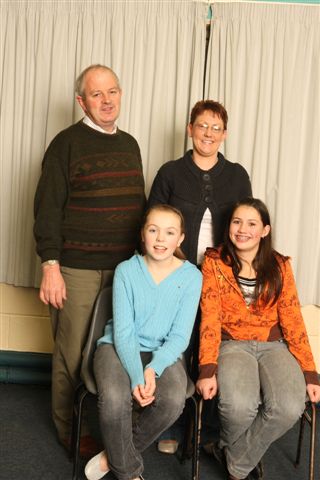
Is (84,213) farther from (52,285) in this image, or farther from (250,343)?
(250,343)

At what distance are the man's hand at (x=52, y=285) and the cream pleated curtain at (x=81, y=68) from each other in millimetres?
913

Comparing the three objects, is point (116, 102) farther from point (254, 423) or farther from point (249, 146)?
point (254, 423)

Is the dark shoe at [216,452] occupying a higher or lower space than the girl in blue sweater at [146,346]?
lower

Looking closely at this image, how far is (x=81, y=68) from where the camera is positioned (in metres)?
3.27

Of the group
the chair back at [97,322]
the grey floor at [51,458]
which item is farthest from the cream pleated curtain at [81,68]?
the chair back at [97,322]

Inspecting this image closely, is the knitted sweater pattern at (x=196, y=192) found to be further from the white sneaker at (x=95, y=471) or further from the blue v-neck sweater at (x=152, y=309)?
the white sneaker at (x=95, y=471)

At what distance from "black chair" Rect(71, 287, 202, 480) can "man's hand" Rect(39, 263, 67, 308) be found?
166 millimetres

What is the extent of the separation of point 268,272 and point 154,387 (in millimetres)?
713

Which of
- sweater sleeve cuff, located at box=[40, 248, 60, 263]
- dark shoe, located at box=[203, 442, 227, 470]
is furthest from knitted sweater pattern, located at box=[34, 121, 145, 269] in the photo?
dark shoe, located at box=[203, 442, 227, 470]

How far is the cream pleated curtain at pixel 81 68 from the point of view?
322cm

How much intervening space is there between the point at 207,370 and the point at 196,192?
2.60 feet

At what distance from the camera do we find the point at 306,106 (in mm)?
3219

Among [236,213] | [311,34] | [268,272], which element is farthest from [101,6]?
[268,272]

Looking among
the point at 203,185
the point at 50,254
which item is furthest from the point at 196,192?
the point at 50,254
